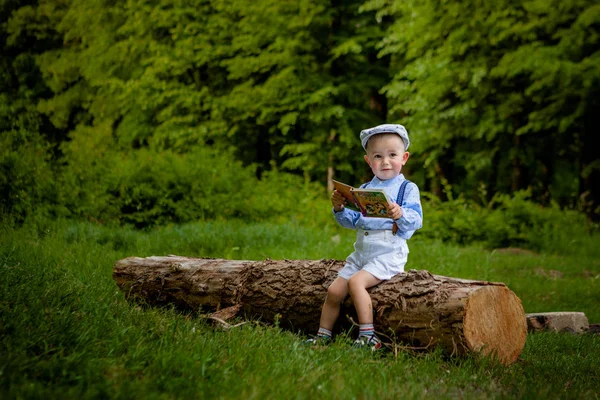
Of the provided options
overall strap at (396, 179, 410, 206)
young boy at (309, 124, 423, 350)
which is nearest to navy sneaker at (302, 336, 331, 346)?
young boy at (309, 124, 423, 350)

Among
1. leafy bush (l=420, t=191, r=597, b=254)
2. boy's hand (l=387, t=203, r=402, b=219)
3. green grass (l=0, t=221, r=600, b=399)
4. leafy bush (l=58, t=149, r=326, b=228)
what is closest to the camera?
green grass (l=0, t=221, r=600, b=399)

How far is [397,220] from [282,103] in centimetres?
1378

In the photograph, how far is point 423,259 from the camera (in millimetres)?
10445

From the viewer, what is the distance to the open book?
4418mm

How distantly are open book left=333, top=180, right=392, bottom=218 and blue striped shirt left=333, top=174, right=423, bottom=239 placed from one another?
180 mm


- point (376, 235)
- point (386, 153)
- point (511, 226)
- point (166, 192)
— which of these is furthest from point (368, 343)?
point (511, 226)

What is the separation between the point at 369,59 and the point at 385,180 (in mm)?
15868

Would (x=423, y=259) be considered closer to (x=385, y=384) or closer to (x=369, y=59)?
(x=385, y=384)

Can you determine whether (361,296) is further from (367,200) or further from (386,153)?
(386,153)

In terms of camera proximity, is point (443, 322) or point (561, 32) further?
point (561, 32)

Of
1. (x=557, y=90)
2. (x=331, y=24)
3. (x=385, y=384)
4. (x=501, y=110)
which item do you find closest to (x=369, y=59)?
(x=331, y=24)

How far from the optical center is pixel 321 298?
497 centimetres

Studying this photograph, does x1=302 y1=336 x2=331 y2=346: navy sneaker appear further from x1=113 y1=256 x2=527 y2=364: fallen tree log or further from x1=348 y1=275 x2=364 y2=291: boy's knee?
x1=348 y1=275 x2=364 y2=291: boy's knee

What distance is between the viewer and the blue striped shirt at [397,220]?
470 centimetres
